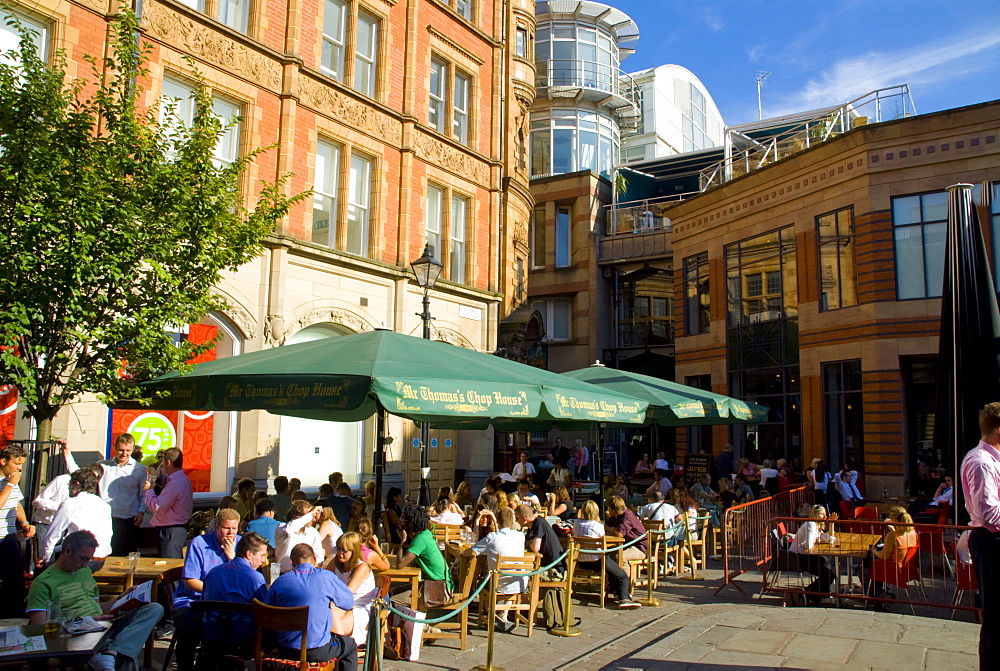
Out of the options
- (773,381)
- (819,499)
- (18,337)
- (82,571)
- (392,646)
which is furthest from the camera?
(773,381)

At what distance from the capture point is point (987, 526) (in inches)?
208

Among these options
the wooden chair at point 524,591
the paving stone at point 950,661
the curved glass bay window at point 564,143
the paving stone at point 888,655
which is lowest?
the paving stone at point 888,655

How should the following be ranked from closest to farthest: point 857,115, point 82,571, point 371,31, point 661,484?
1. point 82,571
2. point 661,484
3. point 371,31
4. point 857,115

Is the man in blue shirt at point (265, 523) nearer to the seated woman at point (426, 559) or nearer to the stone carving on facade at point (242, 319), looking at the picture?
the seated woman at point (426, 559)

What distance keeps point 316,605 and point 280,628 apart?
1.00 feet

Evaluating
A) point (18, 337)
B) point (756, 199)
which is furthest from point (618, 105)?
point (18, 337)

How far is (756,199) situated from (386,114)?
11623mm

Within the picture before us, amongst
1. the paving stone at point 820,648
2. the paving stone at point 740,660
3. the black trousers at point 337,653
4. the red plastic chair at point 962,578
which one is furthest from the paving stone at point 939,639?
the black trousers at point 337,653

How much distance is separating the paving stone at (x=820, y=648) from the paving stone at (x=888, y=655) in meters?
0.09

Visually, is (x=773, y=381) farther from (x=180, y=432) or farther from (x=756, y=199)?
(x=180, y=432)

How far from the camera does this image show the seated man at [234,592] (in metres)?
5.59

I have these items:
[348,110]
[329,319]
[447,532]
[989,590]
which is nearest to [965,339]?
[989,590]

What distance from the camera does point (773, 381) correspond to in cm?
2334

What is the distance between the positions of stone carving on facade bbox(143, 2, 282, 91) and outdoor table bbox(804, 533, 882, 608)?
13.2 metres
